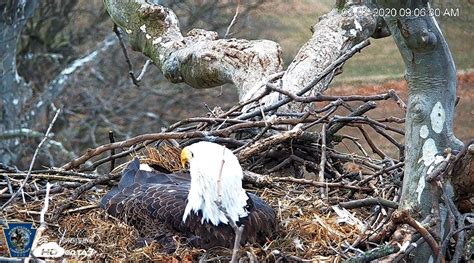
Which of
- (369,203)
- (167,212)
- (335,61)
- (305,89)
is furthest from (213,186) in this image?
(335,61)

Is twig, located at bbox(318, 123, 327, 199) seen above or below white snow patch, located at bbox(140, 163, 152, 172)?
above

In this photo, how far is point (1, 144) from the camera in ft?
32.0

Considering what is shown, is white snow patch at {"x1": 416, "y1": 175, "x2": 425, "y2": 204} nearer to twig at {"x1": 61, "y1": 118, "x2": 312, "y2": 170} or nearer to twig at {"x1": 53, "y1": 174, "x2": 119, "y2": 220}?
twig at {"x1": 61, "y1": 118, "x2": 312, "y2": 170}

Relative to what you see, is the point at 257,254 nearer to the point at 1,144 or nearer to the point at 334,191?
the point at 334,191

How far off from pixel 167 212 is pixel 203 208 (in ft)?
0.60

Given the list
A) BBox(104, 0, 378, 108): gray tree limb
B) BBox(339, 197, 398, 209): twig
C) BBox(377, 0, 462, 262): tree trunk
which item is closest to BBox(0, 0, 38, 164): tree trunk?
BBox(104, 0, 378, 108): gray tree limb

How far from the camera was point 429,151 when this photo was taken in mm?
2826

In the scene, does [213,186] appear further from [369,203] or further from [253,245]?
[369,203]

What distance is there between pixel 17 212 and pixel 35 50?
9.68m

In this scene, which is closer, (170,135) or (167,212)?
(167,212)

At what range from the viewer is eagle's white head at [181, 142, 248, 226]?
10.9 ft

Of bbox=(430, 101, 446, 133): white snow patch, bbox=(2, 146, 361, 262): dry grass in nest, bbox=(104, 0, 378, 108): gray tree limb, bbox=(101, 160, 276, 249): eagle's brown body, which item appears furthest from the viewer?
bbox=(104, 0, 378, 108): gray tree limb

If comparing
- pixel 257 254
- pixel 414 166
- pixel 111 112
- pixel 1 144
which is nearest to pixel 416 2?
pixel 414 166

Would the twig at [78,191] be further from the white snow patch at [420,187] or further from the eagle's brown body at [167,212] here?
the white snow patch at [420,187]
